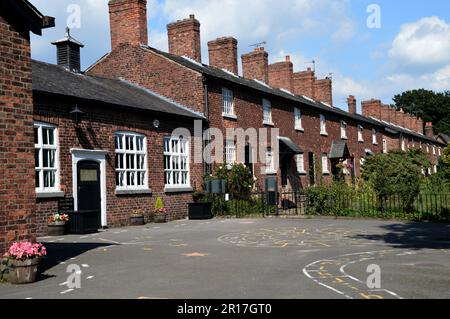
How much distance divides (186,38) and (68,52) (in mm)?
8060

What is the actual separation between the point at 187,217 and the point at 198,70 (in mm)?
6784

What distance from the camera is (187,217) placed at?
22359 millimetres

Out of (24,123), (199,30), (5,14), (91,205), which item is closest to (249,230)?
(91,205)

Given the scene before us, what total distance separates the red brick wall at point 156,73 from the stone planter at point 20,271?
623 inches

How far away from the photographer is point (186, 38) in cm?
2791

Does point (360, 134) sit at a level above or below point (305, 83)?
below

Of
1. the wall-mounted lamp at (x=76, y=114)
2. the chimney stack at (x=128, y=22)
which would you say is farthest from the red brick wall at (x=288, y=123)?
the wall-mounted lamp at (x=76, y=114)

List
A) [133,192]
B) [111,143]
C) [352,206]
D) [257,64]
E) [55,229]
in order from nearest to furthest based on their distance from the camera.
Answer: [55,229] < [111,143] < [133,192] < [352,206] < [257,64]

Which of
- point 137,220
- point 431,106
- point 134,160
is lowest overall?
point 137,220

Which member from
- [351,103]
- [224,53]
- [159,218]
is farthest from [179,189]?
[351,103]

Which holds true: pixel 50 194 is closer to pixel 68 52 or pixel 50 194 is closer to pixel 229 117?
pixel 68 52

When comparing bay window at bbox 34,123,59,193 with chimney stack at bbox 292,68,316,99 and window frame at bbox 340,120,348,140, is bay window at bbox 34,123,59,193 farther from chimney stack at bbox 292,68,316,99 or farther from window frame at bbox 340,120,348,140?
window frame at bbox 340,120,348,140

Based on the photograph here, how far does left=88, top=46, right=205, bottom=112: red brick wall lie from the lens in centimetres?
2384

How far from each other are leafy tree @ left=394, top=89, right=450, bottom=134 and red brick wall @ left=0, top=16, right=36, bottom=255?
88.5 metres
